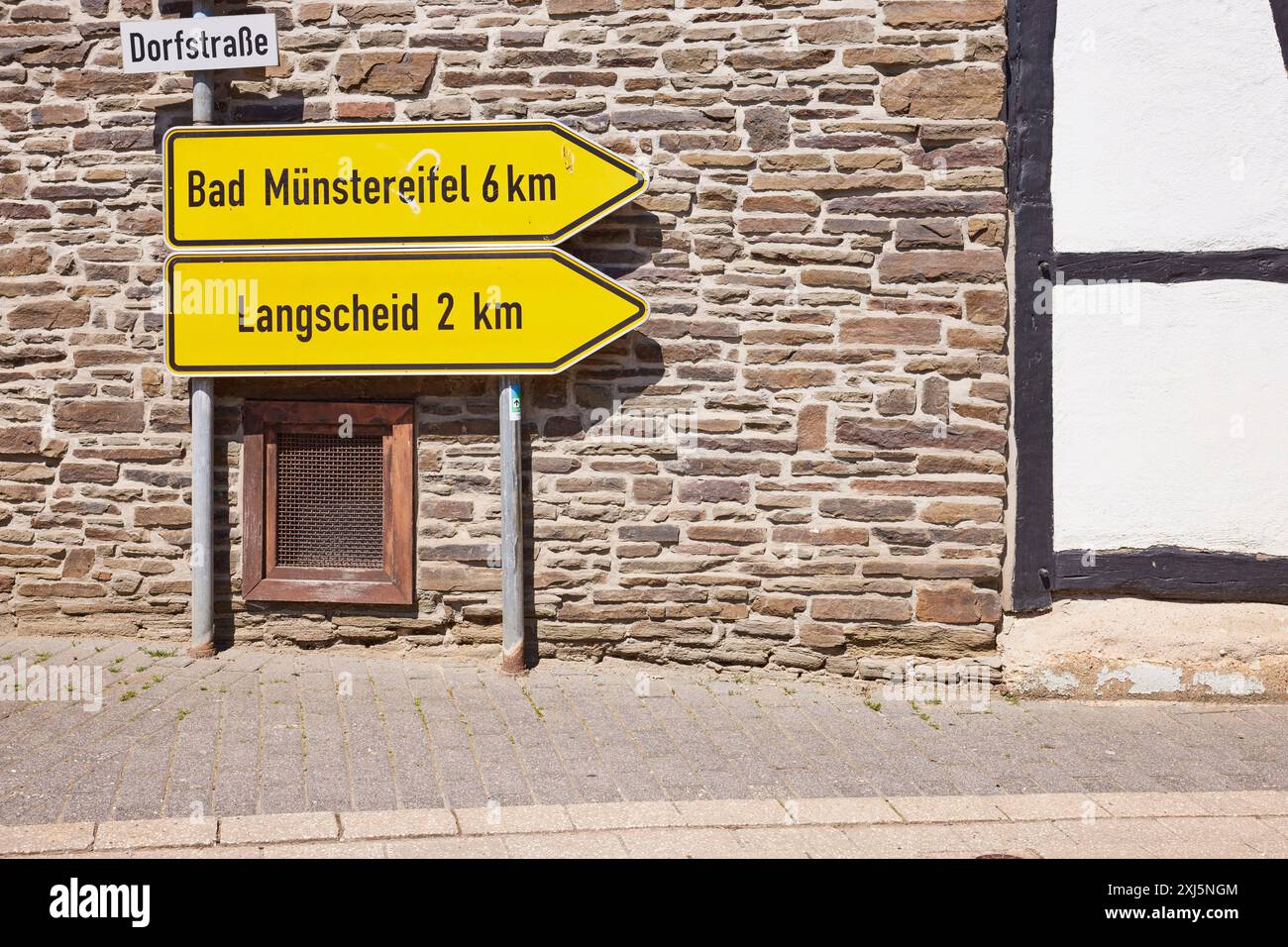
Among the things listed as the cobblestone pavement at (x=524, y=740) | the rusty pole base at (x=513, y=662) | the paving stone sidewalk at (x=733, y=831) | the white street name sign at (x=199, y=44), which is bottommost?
the paving stone sidewalk at (x=733, y=831)

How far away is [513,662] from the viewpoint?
568cm

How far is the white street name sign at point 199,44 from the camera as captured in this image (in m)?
5.61

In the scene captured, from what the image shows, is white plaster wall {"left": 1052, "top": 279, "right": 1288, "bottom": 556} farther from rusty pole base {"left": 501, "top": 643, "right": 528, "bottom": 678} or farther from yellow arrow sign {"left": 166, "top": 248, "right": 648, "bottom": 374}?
rusty pole base {"left": 501, "top": 643, "right": 528, "bottom": 678}

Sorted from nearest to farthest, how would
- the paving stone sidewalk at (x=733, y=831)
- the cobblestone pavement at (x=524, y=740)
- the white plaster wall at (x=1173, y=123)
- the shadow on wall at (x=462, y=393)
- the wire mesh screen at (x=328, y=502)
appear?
the paving stone sidewalk at (x=733, y=831) → the cobblestone pavement at (x=524, y=740) → the white plaster wall at (x=1173, y=123) → the shadow on wall at (x=462, y=393) → the wire mesh screen at (x=328, y=502)

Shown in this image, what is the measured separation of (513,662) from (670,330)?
Answer: 1.91m

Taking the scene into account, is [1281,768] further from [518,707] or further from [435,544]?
[435,544]

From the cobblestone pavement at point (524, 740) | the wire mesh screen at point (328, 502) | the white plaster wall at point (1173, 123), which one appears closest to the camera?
the cobblestone pavement at point (524, 740)

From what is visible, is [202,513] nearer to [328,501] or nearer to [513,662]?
[328,501]

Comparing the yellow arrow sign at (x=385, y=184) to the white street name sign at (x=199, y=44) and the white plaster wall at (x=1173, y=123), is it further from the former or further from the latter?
the white plaster wall at (x=1173, y=123)

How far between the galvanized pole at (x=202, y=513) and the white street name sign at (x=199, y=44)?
14cm

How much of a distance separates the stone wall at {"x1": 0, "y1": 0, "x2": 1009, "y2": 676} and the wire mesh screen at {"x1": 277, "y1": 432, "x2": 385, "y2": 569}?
0.89 ft

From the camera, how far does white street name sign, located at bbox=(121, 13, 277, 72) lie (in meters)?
5.61

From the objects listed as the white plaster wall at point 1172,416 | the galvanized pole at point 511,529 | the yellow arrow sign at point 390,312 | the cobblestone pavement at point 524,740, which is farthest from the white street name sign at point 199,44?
the white plaster wall at point 1172,416

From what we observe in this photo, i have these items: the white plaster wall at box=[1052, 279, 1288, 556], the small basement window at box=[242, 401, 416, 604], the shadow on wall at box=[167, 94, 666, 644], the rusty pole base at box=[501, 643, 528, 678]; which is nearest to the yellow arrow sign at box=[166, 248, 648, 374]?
the shadow on wall at box=[167, 94, 666, 644]
